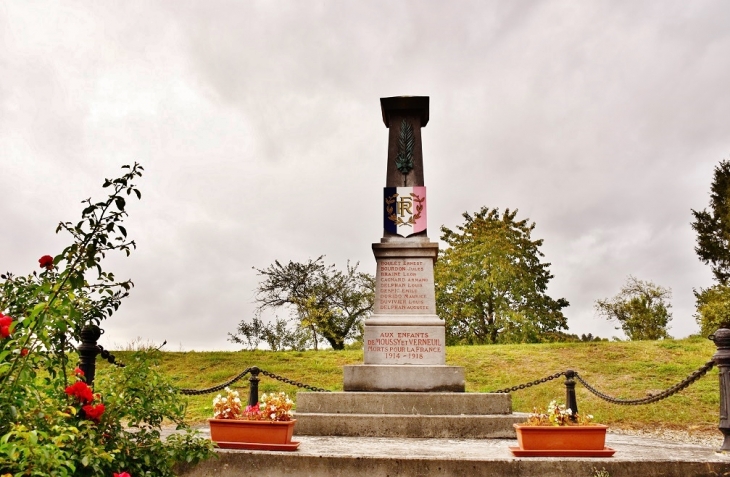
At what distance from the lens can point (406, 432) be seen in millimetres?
7484

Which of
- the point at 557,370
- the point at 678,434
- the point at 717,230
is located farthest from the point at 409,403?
the point at 717,230

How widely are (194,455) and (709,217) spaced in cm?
3399

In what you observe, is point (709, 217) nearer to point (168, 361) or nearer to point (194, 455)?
point (168, 361)

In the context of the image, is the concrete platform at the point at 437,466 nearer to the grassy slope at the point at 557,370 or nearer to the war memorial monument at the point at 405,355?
the war memorial monument at the point at 405,355

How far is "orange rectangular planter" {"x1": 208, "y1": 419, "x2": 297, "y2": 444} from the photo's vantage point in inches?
210

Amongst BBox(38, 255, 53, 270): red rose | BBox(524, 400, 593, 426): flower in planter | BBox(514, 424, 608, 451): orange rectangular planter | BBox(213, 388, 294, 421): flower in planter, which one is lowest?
BBox(514, 424, 608, 451): orange rectangular planter

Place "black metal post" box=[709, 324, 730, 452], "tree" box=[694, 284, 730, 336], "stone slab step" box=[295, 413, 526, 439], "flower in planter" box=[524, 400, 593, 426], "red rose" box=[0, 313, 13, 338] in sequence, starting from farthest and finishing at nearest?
1. "tree" box=[694, 284, 730, 336]
2. "stone slab step" box=[295, 413, 526, 439]
3. "black metal post" box=[709, 324, 730, 452]
4. "flower in planter" box=[524, 400, 593, 426]
5. "red rose" box=[0, 313, 13, 338]

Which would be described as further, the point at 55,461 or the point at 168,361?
the point at 168,361

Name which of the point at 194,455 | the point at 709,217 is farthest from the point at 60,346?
the point at 709,217

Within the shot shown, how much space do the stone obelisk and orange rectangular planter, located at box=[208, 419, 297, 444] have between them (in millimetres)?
3488

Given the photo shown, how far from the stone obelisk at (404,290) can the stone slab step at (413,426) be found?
1.17 metres

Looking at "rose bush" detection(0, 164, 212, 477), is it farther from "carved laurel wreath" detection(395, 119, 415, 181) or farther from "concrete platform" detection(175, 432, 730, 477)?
"carved laurel wreath" detection(395, 119, 415, 181)

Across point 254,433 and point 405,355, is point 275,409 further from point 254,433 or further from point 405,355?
point 405,355

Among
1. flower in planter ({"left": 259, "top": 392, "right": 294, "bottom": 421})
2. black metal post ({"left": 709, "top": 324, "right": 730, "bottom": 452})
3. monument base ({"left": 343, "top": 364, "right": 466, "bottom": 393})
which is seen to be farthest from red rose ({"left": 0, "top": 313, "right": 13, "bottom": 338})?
monument base ({"left": 343, "top": 364, "right": 466, "bottom": 393})
